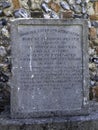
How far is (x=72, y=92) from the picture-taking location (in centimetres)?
425

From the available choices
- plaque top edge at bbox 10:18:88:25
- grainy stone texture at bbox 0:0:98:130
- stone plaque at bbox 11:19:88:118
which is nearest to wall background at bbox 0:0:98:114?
grainy stone texture at bbox 0:0:98:130

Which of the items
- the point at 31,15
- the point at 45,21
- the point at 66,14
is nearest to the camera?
the point at 45,21

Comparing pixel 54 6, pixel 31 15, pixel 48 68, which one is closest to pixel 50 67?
pixel 48 68

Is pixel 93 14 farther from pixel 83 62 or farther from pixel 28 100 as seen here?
pixel 28 100

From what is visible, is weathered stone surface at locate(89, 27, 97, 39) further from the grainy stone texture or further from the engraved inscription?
the engraved inscription

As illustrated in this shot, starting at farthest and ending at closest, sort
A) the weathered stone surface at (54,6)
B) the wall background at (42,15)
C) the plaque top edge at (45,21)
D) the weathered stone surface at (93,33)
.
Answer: the weathered stone surface at (93,33), the weathered stone surface at (54,6), the wall background at (42,15), the plaque top edge at (45,21)

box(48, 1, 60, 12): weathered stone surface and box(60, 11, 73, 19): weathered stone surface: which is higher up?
box(48, 1, 60, 12): weathered stone surface

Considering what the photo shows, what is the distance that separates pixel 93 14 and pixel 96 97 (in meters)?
1.11

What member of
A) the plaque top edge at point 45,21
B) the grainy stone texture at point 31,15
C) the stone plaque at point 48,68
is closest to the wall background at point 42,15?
the grainy stone texture at point 31,15

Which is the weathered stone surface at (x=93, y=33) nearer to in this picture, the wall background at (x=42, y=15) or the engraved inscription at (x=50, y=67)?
the wall background at (x=42, y=15)

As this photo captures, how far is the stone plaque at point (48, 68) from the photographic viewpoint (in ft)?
13.6

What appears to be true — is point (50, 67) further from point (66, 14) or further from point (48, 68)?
point (66, 14)

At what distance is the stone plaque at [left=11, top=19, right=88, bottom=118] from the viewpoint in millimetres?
4145

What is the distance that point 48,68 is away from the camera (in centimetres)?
419
